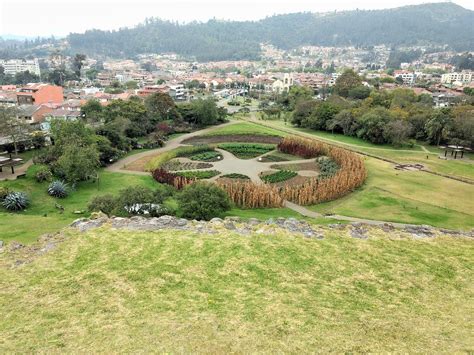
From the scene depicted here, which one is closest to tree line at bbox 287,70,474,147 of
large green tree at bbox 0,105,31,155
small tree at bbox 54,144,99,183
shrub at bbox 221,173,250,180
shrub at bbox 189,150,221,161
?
shrub at bbox 189,150,221,161

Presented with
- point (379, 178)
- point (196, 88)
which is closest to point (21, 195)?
point (379, 178)

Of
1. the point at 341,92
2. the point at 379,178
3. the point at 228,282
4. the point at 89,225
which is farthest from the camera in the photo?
the point at 341,92

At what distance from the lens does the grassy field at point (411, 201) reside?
30.5 meters

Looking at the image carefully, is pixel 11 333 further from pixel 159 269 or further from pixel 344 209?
pixel 344 209

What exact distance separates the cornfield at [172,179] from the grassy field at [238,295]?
18374mm

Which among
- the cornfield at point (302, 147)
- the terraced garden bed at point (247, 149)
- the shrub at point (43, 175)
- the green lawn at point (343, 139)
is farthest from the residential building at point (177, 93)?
the shrub at point (43, 175)

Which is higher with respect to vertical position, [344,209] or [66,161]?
[66,161]

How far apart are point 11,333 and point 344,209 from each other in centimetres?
2659

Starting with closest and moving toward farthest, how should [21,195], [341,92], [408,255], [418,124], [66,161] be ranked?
[408,255]
[21,195]
[66,161]
[418,124]
[341,92]

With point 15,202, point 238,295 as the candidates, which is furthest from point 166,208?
point 238,295

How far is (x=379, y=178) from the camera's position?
Result: 4225 cm

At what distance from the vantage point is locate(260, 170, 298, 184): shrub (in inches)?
1663

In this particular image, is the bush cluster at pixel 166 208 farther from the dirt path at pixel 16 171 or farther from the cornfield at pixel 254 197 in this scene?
the dirt path at pixel 16 171

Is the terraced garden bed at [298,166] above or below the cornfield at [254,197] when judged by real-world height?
below
